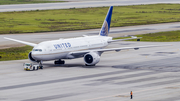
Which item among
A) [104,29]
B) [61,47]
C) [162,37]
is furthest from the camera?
[162,37]

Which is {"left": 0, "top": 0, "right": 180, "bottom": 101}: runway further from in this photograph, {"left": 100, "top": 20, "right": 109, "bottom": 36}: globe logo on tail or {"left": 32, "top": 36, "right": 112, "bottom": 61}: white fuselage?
{"left": 100, "top": 20, "right": 109, "bottom": 36}: globe logo on tail

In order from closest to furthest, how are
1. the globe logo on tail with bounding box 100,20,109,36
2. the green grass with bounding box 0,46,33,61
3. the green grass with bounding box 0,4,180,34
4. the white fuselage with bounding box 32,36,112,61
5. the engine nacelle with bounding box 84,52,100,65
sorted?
the white fuselage with bounding box 32,36,112,61, the engine nacelle with bounding box 84,52,100,65, the globe logo on tail with bounding box 100,20,109,36, the green grass with bounding box 0,46,33,61, the green grass with bounding box 0,4,180,34

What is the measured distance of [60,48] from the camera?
5759 cm

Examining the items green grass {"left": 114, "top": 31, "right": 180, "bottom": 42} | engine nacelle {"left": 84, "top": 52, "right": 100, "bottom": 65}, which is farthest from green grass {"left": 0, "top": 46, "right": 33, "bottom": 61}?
green grass {"left": 114, "top": 31, "right": 180, "bottom": 42}

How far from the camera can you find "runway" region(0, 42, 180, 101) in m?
38.7

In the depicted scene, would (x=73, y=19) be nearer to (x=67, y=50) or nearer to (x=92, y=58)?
(x=67, y=50)

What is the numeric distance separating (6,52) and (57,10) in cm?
9072

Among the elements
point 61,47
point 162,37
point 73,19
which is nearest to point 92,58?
point 61,47

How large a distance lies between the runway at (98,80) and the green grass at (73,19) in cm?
5299

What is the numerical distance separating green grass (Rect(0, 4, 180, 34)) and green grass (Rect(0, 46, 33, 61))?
27.4 meters

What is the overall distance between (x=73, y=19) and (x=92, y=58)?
83242 mm

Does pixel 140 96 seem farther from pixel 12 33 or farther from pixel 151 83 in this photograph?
pixel 12 33

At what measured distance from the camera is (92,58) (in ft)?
189

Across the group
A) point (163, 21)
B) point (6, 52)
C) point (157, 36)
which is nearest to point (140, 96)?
point (6, 52)
